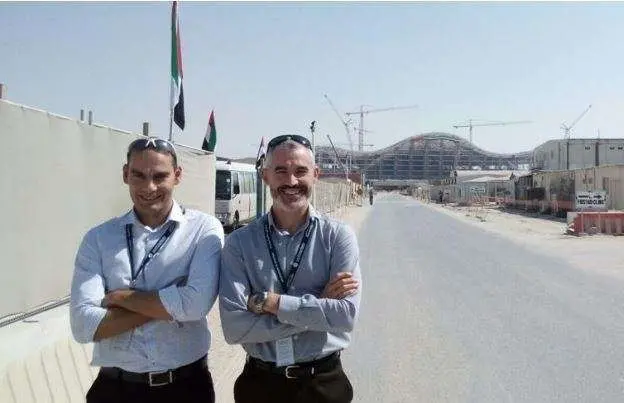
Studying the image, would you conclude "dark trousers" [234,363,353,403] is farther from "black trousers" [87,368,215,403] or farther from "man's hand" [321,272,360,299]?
"man's hand" [321,272,360,299]

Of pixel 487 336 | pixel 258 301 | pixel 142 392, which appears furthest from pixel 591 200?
pixel 142 392

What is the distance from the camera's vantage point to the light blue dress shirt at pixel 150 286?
253 cm

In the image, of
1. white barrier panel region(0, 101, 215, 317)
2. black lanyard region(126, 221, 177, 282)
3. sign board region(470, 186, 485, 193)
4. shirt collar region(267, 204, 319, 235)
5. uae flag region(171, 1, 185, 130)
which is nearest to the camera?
black lanyard region(126, 221, 177, 282)

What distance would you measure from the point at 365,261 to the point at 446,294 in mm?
4829

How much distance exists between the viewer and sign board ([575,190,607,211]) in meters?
25.4

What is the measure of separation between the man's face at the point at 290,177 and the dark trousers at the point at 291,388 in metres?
0.72

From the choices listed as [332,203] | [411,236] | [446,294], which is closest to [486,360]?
[446,294]

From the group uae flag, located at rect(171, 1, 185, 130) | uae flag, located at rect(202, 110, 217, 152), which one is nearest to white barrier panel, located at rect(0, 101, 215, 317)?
uae flag, located at rect(171, 1, 185, 130)

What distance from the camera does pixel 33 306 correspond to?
14.1 feet

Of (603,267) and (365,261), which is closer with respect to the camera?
(603,267)

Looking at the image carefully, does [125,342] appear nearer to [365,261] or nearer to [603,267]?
[365,261]

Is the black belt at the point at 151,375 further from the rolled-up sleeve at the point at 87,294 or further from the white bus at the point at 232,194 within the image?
the white bus at the point at 232,194

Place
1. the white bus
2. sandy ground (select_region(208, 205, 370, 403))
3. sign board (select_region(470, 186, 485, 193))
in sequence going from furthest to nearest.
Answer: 1. sign board (select_region(470, 186, 485, 193))
2. the white bus
3. sandy ground (select_region(208, 205, 370, 403))

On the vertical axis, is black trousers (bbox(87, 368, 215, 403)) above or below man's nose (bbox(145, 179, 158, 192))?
below
